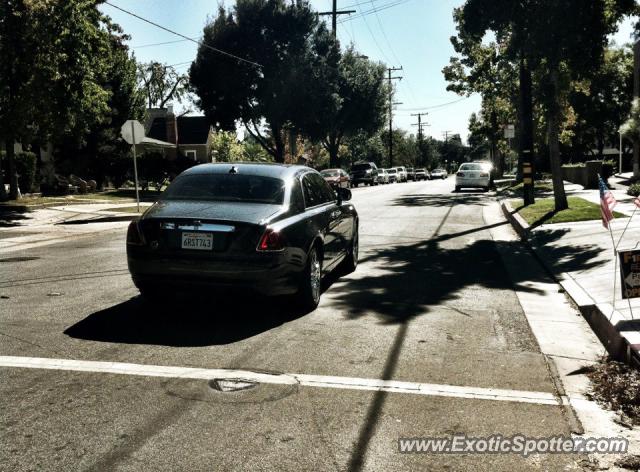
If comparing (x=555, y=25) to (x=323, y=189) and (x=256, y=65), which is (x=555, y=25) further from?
(x=256, y=65)

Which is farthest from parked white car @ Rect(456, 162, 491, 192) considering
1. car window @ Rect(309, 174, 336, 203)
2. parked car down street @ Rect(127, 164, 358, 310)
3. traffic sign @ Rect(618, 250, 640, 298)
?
traffic sign @ Rect(618, 250, 640, 298)

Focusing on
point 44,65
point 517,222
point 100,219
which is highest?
point 44,65

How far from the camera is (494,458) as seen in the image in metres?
3.46

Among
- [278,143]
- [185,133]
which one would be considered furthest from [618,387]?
[185,133]

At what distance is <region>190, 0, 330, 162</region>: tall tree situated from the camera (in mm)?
41125

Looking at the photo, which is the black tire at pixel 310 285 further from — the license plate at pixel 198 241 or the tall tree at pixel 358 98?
the tall tree at pixel 358 98

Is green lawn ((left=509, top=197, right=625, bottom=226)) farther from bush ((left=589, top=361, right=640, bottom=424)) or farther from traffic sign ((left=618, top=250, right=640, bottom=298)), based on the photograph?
bush ((left=589, top=361, right=640, bottom=424))

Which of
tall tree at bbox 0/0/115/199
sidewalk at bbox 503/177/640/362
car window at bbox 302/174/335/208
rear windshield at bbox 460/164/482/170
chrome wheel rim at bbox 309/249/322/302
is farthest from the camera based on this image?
rear windshield at bbox 460/164/482/170

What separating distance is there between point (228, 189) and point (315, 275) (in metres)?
1.34

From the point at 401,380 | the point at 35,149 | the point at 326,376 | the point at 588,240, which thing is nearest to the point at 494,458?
the point at 401,380

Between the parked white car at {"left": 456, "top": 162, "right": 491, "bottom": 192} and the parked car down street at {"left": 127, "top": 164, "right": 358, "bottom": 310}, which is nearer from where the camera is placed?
the parked car down street at {"left": 127, "top": 164, "right": 358, "bottom": 310}

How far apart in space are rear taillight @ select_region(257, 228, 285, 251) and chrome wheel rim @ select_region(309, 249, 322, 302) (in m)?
0.69

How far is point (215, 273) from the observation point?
608cm

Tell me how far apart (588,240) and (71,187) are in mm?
25645
